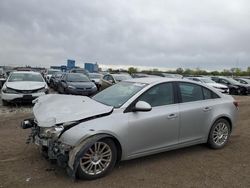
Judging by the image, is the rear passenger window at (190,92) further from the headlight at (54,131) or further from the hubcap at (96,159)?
the headlight at (54,131)

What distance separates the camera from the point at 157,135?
171 inches

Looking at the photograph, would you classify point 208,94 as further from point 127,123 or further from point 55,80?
point 55,80

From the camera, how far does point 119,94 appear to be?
185 inches

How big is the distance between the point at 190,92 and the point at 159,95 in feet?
2.66

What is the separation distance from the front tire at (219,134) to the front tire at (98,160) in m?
2.32

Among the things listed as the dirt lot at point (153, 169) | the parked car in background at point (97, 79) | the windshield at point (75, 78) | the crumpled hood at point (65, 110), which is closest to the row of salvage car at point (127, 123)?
the crumpled hood at point (65, 110)

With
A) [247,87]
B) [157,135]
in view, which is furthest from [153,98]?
[247,87]

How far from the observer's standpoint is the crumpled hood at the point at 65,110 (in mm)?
3729

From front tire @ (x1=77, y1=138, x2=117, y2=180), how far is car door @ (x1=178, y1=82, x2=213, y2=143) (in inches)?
57.6

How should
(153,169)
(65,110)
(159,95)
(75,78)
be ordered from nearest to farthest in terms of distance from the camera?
(65,110) < (153,169) < (159,95) < (75,78)

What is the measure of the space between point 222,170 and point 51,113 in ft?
9.65

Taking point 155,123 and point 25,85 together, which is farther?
point 25,85

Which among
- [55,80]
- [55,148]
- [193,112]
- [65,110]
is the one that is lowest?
[55,148]

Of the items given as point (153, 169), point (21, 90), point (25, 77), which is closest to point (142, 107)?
point (153, 169)
